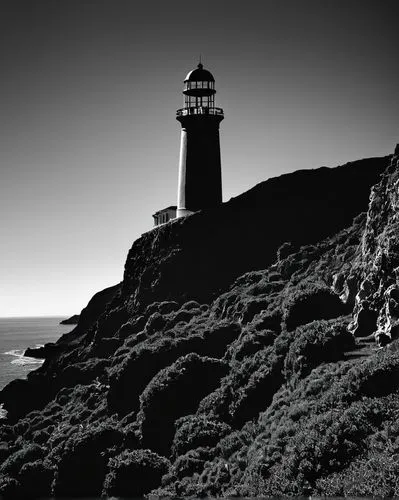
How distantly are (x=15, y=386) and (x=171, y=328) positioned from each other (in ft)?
62.3

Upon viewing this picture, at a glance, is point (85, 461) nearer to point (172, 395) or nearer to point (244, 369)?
point (172, 395)

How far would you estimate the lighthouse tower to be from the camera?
205ft

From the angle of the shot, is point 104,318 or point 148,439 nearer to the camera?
point 148,439

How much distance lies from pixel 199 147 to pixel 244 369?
3490cm

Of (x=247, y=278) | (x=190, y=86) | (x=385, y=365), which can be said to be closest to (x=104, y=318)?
(x=247, y=278)

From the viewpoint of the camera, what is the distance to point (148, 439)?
3209 cm

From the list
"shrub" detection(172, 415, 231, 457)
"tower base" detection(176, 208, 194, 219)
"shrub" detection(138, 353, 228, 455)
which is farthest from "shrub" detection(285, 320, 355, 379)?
"tower base" detection(176, 208, 194, 219)

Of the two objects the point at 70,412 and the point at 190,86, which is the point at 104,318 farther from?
the point at 190,86

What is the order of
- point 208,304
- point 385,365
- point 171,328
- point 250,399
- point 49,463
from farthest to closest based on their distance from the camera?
1. point 208,304
2. point 171,328
3. point 49,463
4. point 250,399
5. point 385,365

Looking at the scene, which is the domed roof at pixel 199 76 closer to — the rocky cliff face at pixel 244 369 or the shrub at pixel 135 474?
the rocky cliff face at pixel 244 369

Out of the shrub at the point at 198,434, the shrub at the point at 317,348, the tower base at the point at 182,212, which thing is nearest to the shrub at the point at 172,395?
the shrub at the point at 198,434

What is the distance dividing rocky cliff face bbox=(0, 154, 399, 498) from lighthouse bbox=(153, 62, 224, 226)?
Answer: 4336 millimetres

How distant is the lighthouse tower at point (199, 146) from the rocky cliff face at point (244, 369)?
4364 mm

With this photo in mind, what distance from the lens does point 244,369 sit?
33062 mm
